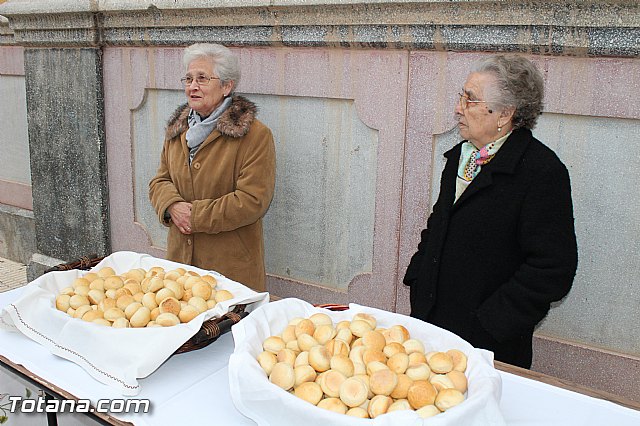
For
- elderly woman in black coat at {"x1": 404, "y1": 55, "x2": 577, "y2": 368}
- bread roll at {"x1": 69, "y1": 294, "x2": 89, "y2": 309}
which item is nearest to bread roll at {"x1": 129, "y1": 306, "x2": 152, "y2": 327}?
bread roll at {"x1": 69, "y1": 294, "x2": 89, "y2": 309}

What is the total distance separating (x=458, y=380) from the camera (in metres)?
1.48

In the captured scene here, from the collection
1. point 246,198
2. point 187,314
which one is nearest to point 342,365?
point 187,314

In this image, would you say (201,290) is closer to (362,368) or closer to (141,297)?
(141,297)

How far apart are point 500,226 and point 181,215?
1509 millimetres

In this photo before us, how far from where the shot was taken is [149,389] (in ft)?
5.47

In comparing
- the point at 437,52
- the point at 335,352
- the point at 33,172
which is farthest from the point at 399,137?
the point at 33,172

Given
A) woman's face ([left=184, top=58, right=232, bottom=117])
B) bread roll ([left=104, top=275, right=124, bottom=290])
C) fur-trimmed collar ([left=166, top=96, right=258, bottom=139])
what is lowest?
bread roll ([left=104, top=275, right=124, bottom=290])

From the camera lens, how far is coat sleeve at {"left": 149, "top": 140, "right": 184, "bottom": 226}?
2977 mm

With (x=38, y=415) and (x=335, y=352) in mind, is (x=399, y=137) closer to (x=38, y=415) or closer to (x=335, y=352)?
(x=335, y=352)

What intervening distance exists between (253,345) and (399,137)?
1898mm

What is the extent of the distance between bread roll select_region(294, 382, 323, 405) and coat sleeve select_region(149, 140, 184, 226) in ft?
5.65

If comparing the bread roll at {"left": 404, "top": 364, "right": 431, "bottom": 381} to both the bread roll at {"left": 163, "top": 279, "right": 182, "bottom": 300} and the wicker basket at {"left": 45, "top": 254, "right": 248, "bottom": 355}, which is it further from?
the bread roll at {"left": 163, "top": 279, "right": 182, "bottom": 300}

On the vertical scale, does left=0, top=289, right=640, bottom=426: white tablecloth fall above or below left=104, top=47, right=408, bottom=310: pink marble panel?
below

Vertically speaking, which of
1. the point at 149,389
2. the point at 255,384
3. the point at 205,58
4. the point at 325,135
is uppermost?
the point at 205,58
